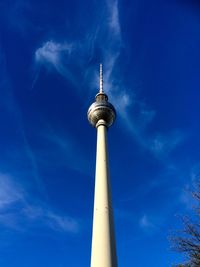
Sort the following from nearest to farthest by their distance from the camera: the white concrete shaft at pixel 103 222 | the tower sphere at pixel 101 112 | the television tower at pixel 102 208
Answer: the white concrete shaft at pixel 103 222 → the television tower at pixel 102 208 → the tower sphere at pixel 101 112

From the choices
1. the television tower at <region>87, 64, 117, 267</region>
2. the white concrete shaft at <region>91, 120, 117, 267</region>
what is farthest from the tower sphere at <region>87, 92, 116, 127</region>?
the white concrete shaft at <region>91, 120, 117, 267</region>

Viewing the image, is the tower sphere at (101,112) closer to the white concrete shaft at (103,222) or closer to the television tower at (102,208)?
the television tower at (102,208)

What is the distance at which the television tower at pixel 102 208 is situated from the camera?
31.3 metres

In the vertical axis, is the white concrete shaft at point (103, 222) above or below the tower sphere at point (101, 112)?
below

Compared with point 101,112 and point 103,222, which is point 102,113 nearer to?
point 101,112

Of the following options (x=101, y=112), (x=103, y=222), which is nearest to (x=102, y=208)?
(x=103, y=222)

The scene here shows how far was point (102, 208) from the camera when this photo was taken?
119 feet

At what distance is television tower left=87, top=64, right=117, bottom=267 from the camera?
31311 mm

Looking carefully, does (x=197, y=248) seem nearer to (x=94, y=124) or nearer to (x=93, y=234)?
(x=93, y=234)

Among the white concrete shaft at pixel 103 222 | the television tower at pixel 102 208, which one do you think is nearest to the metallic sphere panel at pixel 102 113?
the television tower at pixel 102 208

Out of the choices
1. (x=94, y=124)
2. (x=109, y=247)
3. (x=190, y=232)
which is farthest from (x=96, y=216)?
(x=94, y=124)

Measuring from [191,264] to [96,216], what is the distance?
12.8 metres

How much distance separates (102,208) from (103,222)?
2.05 m

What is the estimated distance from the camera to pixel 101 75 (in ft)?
Result: 219
